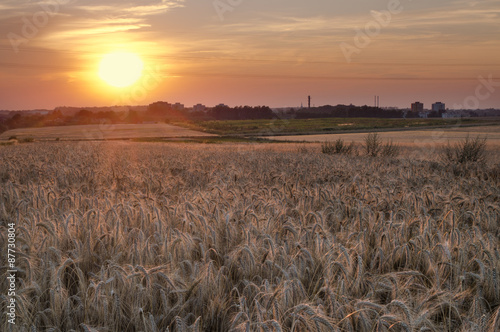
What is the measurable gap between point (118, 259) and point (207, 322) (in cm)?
127

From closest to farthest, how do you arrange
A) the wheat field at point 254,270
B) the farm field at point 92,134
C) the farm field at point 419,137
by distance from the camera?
1. the wheat field at point 254,270
2. the farm field at point 419,137
3. the farm field at point 92,134

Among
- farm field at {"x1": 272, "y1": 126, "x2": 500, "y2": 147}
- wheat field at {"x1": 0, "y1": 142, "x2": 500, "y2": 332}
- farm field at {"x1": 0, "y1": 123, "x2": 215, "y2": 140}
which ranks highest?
wheat field at {"x1": 0, "y1": 142, "x2": 500, "y2": 332}

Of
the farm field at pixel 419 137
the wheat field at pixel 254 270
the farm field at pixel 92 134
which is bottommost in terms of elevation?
the farm field at pixel 419 137

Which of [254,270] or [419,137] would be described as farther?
[419,137]

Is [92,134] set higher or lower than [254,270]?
lower

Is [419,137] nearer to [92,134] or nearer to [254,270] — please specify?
[92,134]

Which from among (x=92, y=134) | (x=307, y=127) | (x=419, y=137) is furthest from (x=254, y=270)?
(x=307, y=127)

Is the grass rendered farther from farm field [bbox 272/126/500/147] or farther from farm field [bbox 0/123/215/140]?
farm field [bbox 272/126/500/147]

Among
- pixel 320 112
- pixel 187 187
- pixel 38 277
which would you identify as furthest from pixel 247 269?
pixel 320 112

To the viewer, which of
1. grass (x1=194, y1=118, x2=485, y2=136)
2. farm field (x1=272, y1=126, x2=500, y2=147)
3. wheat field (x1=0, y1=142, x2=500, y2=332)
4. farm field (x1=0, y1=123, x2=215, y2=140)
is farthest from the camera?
grass (x1=194, y1=118, x2=485, y2=136)

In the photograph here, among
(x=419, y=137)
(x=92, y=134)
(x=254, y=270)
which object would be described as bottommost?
(x=419, y=137)

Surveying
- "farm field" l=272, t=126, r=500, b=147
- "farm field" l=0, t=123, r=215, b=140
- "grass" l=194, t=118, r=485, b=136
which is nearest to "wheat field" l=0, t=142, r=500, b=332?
"farm field" l=272, t=126, r=500, b=147

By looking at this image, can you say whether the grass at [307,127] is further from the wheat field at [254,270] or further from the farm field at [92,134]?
the wheat field at [254,270]

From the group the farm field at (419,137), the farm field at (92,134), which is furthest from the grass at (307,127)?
the farm field at (419,137)
